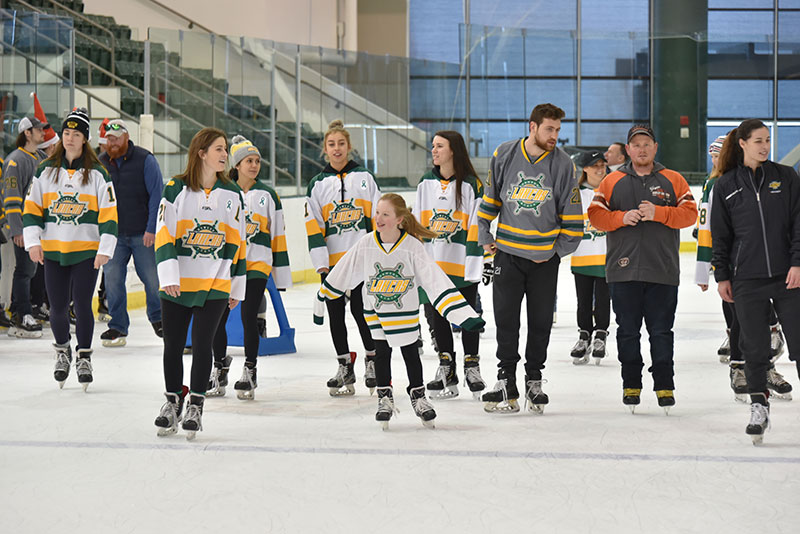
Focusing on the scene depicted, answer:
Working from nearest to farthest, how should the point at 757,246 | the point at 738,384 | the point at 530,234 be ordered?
1. the point at 757,246
2. the point at 530,234
3. the point at 738,384

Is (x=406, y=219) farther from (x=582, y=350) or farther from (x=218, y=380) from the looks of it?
(x=582, y=350)

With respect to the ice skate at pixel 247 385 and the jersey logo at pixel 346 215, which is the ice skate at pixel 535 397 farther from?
the ice skate at pixel 247 385

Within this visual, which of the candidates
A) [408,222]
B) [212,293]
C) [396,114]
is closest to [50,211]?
[212,293]

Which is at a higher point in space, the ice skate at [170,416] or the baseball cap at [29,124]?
the baseball cap at [29,124]

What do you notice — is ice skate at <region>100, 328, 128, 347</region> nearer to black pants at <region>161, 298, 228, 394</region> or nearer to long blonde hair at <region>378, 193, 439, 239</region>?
black pants at <region>161, 298, 228, 394</region>

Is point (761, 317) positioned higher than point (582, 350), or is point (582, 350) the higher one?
point (761, 317)

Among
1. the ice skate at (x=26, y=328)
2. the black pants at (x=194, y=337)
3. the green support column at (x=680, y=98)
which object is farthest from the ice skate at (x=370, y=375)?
the green support column at (x=680, y=98)

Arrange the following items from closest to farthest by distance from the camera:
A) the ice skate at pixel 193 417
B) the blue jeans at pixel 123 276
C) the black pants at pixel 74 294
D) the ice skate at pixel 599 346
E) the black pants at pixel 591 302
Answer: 1. the ice skate at pixel 193 417
2. the black pants at pixel 74 294
3. the ice skate at pixel 599 346
4. the black pants at pixel 591 302
5. the blue jeans at pixel 123 276

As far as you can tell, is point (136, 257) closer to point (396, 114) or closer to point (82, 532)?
point (82, 532)

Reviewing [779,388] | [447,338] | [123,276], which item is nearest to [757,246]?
[779,388]

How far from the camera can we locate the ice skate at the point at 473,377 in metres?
5.09

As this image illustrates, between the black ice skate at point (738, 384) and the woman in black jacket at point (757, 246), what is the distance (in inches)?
35.0

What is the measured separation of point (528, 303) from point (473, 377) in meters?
0.56

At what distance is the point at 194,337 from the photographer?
431 centimetres
